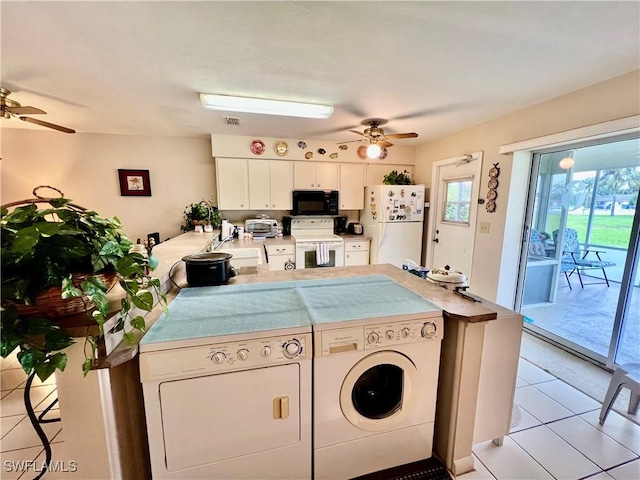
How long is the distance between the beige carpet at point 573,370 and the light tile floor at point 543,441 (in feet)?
0.33

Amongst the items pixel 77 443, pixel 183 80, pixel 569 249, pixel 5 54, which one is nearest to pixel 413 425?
pixel 77 443

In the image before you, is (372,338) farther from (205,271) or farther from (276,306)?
(205,271)

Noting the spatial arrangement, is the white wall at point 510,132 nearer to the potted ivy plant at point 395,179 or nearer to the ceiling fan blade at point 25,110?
the potted ivy plant at point 395,179

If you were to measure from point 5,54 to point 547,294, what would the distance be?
17.2ft

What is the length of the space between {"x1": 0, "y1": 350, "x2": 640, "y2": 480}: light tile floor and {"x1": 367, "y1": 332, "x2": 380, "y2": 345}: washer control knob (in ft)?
3.17

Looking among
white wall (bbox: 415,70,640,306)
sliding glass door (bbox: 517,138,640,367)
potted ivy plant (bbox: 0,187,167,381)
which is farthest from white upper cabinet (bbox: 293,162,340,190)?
potted ivy plant (bbox: 0,187,167,381)

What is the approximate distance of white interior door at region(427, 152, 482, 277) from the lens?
343 centimetres

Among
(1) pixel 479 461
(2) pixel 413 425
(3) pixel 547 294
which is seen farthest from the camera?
(3) pixel 547 294

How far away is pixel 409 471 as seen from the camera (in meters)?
1.45

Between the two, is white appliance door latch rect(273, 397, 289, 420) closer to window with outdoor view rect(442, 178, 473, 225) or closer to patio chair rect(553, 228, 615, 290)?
patio chair rect(553, 228, 615, 290)

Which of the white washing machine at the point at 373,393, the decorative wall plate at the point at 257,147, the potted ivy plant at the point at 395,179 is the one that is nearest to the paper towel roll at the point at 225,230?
the decorative wall plate at the point at 257,147

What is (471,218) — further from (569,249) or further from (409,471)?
(409,471)

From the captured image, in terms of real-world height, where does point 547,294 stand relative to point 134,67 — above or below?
below

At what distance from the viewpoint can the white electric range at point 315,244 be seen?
3.94 m
